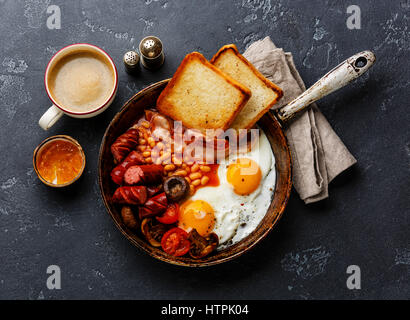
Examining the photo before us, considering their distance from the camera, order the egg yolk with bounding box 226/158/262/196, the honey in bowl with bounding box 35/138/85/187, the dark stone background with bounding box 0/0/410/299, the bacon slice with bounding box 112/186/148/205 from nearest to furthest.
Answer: the bacon slice with bounding box 112/186/148/205
the egg yolk with bounding box 226/158/262/196
the honey in bowl with bounding box 35/138/85/187
the dark stone background with bounding box 0/0/410/299

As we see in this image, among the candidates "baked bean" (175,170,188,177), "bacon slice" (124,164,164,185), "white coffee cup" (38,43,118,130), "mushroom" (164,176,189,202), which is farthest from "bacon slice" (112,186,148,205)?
"white coffee cup" (38,43,118,130)

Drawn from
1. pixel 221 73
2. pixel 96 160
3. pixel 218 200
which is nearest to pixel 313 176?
pixel 218 200

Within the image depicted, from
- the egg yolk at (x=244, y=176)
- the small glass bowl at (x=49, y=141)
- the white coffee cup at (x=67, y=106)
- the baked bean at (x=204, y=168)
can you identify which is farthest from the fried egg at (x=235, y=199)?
the white coffee cup at (x=67, y=106)

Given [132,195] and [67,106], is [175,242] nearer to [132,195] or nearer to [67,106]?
[132,195]

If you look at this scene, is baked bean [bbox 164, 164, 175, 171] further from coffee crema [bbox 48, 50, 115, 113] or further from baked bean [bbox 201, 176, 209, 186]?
coffee crema [bbox 48, 50, 115, 113]
